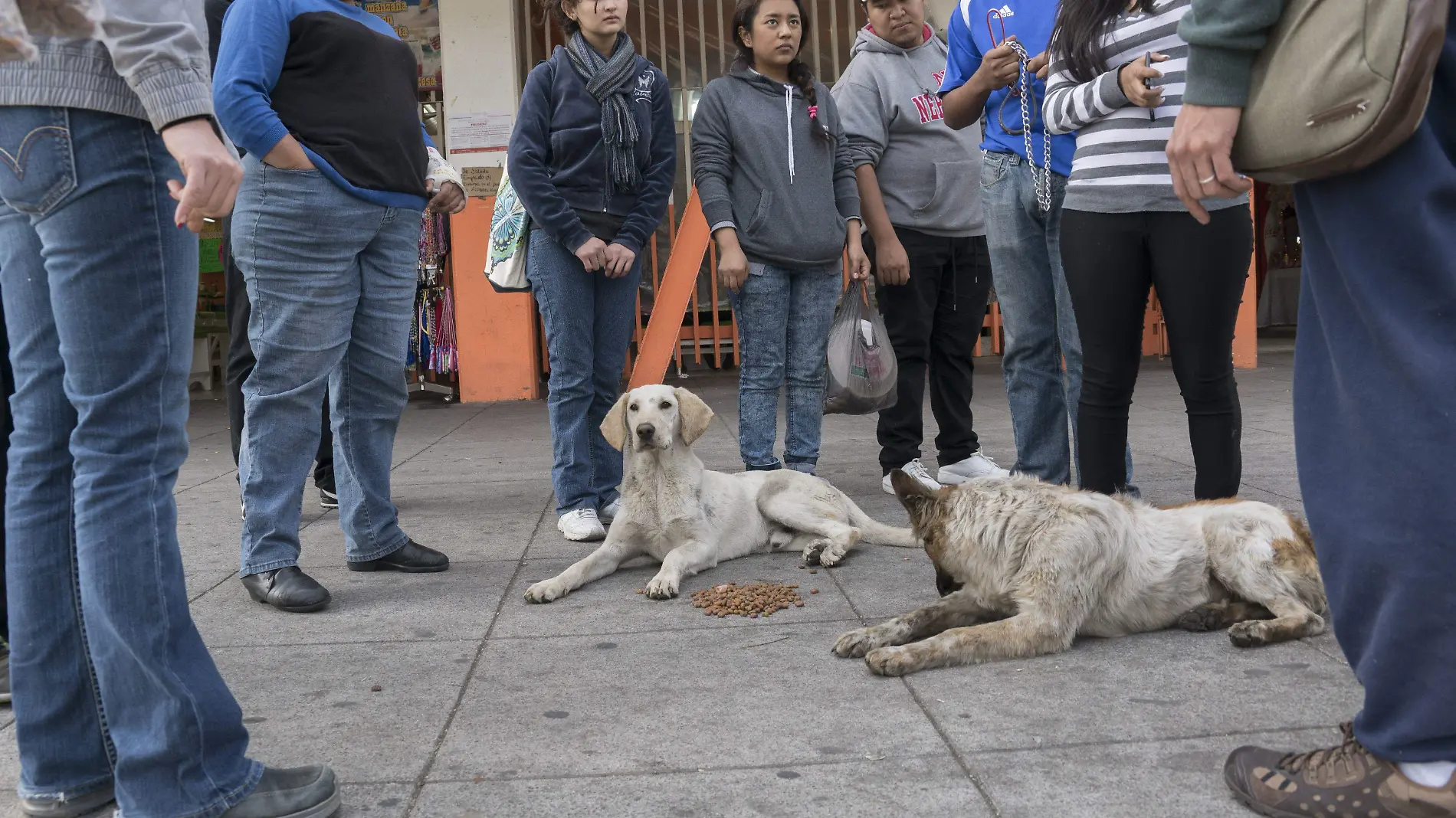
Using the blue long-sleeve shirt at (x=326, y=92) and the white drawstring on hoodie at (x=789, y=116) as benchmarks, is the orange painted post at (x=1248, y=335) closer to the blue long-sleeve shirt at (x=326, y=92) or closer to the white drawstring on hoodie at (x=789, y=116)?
the white drawstring on hoodie at (x=789, y=116)

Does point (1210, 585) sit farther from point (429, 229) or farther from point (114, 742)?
point (429, 229)

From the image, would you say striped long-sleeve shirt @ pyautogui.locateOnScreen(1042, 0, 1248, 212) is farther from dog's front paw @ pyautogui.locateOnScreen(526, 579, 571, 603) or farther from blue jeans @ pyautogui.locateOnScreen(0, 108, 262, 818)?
blue jeans @ pyautogui.locateOnScreen(0, 108, 262, 818)

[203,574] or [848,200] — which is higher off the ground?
[848,200]

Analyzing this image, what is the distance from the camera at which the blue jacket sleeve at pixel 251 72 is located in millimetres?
3531

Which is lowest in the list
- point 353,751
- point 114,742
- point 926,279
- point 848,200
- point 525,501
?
point 525,501

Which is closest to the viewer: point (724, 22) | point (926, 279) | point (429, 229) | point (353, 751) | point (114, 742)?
point (114, 742)

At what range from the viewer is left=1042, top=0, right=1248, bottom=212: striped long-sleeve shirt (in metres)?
3.42

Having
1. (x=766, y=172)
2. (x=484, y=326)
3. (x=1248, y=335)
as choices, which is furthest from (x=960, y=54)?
(x=1248, y=335)

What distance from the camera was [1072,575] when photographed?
3.00m

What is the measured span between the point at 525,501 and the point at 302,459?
203cm

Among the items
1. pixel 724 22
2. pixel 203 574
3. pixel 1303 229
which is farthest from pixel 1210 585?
pixel 724 22

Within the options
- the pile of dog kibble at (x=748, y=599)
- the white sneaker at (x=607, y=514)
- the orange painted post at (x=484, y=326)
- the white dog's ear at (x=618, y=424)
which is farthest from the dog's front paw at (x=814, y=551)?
the orange painted post at (x=484, y=326)

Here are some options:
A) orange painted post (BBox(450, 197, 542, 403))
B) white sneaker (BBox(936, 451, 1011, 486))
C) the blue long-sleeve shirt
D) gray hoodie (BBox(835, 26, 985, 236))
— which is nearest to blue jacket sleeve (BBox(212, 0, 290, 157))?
the blue long-sleeve shirt

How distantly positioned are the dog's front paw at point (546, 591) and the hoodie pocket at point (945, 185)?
8.76 feet
